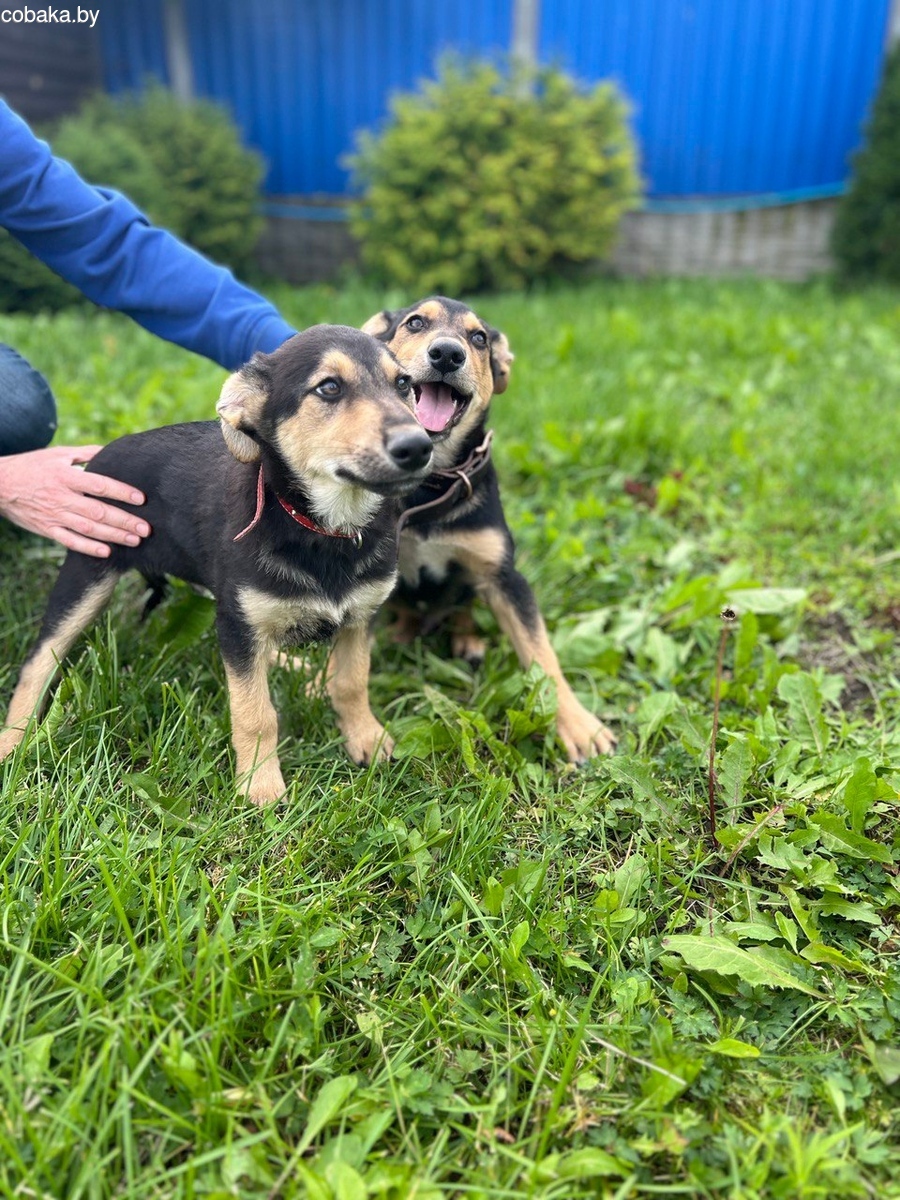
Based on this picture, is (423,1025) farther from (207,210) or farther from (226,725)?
(207,210)

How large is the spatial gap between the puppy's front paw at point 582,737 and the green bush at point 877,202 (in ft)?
25.5

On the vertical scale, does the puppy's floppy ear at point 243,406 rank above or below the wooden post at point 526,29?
below

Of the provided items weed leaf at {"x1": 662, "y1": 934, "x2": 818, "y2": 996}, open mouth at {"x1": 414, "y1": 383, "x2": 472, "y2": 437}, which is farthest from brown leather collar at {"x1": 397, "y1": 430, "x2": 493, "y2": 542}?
weed leaf at {"x1": 662, "y1": 934, "x2": 818, "y2": 996}

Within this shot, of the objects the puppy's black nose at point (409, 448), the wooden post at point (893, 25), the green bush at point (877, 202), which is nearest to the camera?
the puppy's black nose at point (409, 448)

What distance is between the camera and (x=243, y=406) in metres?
2.38

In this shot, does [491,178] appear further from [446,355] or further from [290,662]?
[290,662]

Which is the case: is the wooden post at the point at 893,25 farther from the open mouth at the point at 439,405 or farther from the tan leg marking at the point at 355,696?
the tan leg marking at the point at 355,696

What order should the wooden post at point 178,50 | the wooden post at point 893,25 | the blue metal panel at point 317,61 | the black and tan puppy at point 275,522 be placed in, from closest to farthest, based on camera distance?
the black and tan puppy at point 275,522 → the wooden post at point 893,25 → the blue metal panel at point 317,61 → the wooden post at point 178,50

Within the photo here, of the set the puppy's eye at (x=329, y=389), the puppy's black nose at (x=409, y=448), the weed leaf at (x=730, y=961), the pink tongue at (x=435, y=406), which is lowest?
the weed leaf at (x=730, y=961)

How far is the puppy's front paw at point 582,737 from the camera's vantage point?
299 centimetres

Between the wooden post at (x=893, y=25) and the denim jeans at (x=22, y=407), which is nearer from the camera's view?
the denim jeans at (x=22, y=407)

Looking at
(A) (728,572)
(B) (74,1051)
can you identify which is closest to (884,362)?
(A) (728,572)

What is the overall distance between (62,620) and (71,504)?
0.35 meters

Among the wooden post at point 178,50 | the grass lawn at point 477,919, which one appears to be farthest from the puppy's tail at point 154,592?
the wooden post at point 178,50
